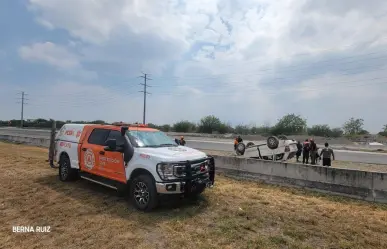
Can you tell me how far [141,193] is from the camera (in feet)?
22.1

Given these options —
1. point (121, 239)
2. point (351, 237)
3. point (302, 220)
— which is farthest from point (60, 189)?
point (351, 237)

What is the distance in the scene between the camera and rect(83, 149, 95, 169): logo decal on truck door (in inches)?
325

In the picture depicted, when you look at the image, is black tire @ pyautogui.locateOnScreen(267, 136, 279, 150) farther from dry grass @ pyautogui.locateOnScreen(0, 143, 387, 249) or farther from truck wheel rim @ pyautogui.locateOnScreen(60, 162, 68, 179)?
truck wheel rim @ pyautogui.locateOnScreen(60, 162, 68, 179)

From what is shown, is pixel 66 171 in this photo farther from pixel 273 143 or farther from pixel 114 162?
pixel 273 143

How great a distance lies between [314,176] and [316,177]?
0.22 feet

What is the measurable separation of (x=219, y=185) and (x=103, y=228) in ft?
15.2

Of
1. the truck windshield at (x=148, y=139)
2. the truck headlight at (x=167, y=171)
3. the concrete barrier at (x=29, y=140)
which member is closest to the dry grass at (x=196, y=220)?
the truck headlight at (x=167, y=171)

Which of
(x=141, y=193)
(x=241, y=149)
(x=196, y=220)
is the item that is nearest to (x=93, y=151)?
(x=141, y=193)

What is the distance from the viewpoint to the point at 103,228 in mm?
5766

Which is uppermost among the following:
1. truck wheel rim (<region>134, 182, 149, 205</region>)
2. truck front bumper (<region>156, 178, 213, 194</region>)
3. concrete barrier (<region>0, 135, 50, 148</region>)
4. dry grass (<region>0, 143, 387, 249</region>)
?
concrete barrier (<region>0, 135, 50, 148</region>)

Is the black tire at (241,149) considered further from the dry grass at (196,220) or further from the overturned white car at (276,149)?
the dry grass at (196,220)

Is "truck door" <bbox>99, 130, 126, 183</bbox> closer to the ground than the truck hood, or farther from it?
closer to the ground

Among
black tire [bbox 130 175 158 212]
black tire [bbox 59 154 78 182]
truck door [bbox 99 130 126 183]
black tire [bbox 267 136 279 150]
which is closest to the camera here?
black tire [bbox 130 175 158 212]

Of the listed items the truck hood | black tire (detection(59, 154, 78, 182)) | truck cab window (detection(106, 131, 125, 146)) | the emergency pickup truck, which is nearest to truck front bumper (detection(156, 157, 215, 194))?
the emergency pickup truck
